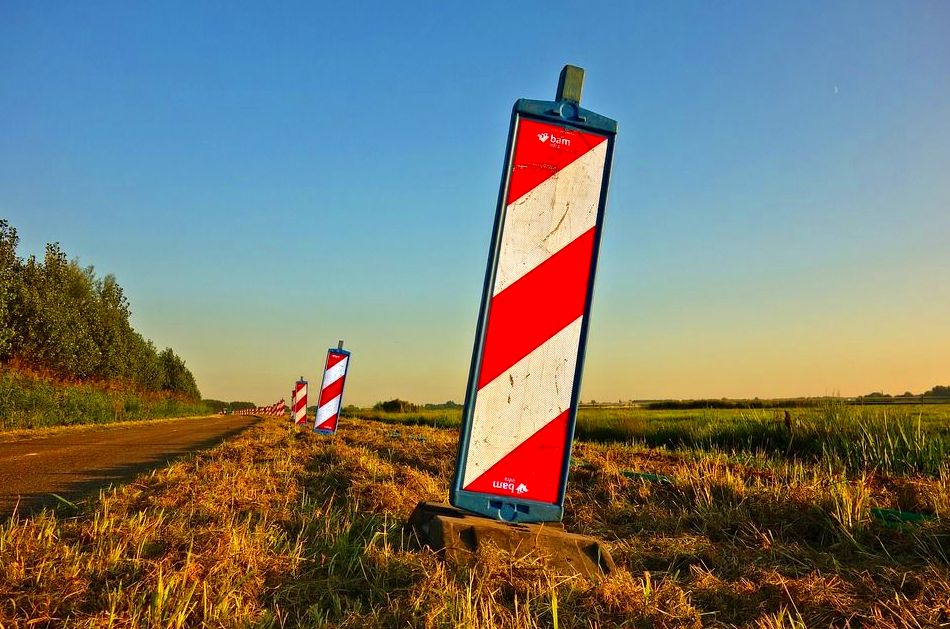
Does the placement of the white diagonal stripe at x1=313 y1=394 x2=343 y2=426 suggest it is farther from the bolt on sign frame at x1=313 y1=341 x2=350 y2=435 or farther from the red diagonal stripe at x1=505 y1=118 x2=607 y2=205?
the red diagonal stripe at x1=505 y1=118 x2=607 y2=205

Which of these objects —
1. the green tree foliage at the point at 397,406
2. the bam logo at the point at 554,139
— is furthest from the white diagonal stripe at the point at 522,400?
the green tree foliage at the point at 397,406

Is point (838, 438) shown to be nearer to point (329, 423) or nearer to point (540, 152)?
point (540, 152)

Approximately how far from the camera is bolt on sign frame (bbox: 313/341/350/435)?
42.4 feet

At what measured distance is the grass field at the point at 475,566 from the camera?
220 centimetres

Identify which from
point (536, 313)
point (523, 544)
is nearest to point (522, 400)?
point (536, 313)

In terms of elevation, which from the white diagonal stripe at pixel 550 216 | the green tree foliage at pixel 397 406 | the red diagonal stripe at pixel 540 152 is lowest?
the green tree foliage at pixel 397 406

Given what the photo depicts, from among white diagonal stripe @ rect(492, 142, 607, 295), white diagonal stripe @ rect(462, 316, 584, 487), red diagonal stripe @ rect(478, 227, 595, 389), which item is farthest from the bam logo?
white diagonal stripe @ rect(462, 316, 584, 487)

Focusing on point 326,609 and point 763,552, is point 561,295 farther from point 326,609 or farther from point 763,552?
point 326,609

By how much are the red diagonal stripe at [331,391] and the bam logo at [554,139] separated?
10.6 metres

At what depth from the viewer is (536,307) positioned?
3.36 m

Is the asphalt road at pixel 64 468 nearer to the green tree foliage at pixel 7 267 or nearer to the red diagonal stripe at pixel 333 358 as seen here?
the red diagonal stripe at pixel 333 358

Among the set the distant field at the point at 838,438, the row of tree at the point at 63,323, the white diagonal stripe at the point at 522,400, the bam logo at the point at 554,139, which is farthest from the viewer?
the row of tree at the point at 63,323

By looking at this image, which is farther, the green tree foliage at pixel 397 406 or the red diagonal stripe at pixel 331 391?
the green tree foliage at pixel 397 406

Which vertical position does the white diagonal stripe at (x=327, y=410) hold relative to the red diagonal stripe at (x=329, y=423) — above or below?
above
